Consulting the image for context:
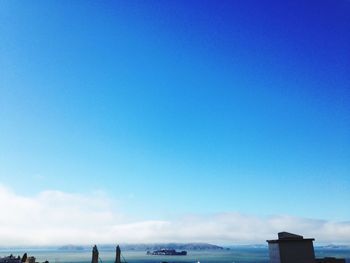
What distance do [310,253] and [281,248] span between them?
7.20 feet

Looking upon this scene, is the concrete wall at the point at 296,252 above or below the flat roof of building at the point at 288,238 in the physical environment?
below

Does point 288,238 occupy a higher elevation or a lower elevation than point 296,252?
higher

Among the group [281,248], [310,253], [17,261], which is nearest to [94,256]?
[17,261]

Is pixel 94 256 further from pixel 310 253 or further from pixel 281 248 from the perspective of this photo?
pixel 310 253

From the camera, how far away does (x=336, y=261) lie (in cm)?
2666

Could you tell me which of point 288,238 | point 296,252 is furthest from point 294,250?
point 288,238

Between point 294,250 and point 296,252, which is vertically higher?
point 294,250

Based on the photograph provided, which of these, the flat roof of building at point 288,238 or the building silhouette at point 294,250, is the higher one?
the flat roof of building at point 288,238

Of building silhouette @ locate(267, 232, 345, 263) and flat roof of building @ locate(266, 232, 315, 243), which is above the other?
flat roof of building @ locate(266, 232, 315, 243)

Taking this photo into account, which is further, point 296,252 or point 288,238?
point 288,238

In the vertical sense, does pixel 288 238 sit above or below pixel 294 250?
above

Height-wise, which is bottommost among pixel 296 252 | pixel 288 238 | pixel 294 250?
pixel 296 252

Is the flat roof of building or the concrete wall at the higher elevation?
the flat roof of building

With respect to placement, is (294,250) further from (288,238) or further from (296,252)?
(288,238)
